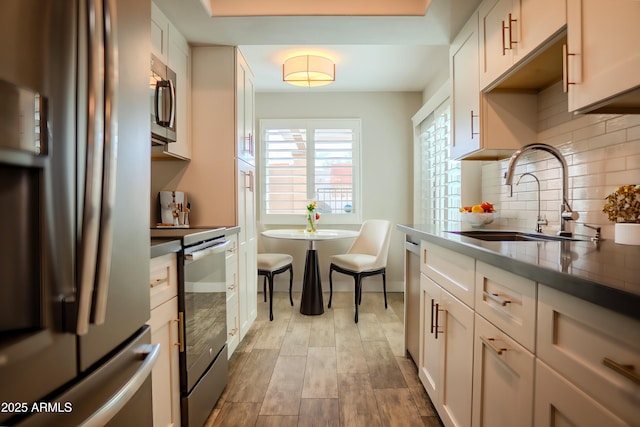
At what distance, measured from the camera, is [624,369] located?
581 mm

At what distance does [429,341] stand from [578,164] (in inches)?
44.6

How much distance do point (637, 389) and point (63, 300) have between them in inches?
39.8

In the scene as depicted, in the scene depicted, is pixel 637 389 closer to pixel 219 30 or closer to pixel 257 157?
pixel 219 30

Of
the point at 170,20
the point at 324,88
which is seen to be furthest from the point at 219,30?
the point at 324,88

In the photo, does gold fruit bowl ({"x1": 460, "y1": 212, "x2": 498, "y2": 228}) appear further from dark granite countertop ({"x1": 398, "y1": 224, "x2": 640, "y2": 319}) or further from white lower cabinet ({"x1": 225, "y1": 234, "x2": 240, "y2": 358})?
white lower cabinet ({"x1": 225, "y1": 234, "x2": 240, "y2": 358})

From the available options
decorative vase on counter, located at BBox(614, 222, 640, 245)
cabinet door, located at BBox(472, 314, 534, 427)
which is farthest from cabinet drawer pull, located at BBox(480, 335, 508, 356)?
decorative vase on counter, located at BBox(614, 222, 640, 245)

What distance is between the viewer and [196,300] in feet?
5.28

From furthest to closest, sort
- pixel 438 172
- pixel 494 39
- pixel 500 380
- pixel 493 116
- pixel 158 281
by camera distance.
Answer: pixel 438 172 → pixel 493 116 → pixel 494 39 → pixel 158 281 → pixel 500 380

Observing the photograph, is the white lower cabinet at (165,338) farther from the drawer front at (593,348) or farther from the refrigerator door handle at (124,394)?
the drawer front at (593,348)

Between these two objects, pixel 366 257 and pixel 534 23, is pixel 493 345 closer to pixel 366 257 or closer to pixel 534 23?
pixel 534 23

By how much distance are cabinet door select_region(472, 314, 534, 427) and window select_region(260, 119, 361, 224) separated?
3.23 meters

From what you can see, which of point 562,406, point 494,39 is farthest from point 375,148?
point 562,406

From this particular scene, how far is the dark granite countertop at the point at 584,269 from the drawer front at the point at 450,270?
11 centimetres

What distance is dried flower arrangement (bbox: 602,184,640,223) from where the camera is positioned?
1203mm
